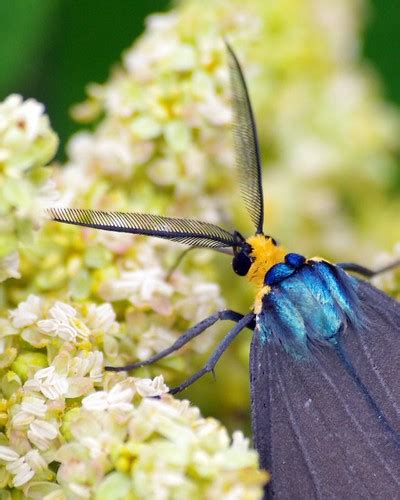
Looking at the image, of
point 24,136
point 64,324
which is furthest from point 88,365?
point 24,136

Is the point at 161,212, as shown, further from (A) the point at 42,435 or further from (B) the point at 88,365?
(A) the point at 42,435

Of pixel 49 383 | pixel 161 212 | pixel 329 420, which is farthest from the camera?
pixel 161 212

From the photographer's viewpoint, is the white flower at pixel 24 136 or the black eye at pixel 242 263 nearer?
the white flower at pixel 24 136

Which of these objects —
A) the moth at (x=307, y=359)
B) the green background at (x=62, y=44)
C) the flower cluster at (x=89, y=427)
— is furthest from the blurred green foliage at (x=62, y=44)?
the flower cluster at (x=89, y=427)

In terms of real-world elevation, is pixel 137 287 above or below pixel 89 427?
above

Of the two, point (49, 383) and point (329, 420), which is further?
point (329, 420)

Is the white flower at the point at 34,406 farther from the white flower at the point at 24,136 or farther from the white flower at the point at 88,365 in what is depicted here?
the white flower at the point at 24,136

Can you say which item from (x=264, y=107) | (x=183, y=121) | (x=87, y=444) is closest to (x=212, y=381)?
(x=183, y=121)
